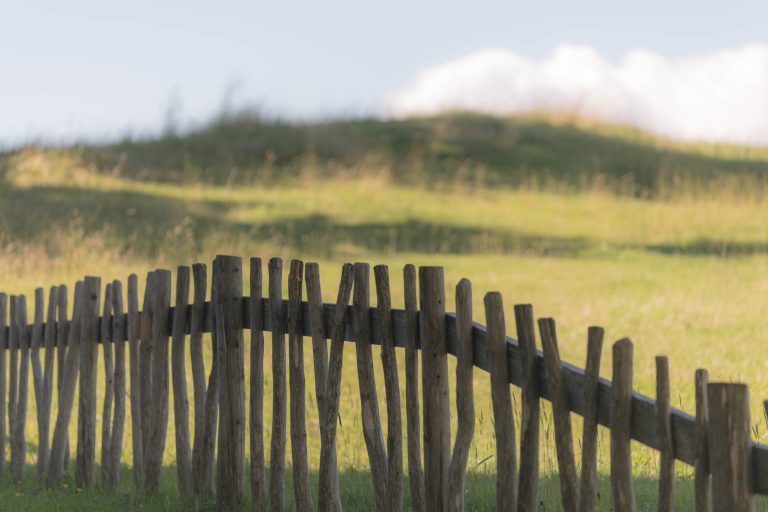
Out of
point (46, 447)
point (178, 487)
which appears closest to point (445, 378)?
point (178, 487)

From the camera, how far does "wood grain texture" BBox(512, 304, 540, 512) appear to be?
4.15 meters

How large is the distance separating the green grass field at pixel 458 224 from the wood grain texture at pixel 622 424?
2.04 metres

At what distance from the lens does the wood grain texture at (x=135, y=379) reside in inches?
260

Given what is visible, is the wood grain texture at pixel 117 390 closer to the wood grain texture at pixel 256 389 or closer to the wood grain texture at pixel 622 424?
the wood grain texture at pixel 256 389

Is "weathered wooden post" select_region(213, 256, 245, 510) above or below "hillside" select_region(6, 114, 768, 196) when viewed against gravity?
below

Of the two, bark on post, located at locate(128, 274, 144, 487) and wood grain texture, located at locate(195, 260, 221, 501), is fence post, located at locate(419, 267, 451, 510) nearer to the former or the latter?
wood grain texture, located at locate(195, 260, 221, 501)

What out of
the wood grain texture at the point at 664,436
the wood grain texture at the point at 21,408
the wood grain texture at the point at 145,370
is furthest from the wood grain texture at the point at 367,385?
the wood grain texture at the point at 21,408

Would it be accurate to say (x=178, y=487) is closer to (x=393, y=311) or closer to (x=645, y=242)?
(x=393, y=311)

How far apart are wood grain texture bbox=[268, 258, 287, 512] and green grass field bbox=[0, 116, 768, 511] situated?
64 centimetres

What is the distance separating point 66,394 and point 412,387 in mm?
3699

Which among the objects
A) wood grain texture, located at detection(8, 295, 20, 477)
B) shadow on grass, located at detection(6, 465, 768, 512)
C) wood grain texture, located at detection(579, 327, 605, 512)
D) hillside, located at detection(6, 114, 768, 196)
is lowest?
shadow on grass, located at detection(6, 465, 768, 512)

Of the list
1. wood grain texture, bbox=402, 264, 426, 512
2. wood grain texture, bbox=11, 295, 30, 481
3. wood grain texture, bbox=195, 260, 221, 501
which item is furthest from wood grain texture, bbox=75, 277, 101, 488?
wood grain texture, bbox=402, 264, 426, 512

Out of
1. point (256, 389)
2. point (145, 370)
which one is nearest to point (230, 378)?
point (256, 389)

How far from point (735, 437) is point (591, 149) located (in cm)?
2448
